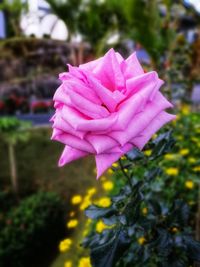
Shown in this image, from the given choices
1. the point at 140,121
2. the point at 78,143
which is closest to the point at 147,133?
the point at 140,121

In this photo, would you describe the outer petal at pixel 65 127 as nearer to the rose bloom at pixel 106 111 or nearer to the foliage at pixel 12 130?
the rose bloom at pixel 106 111

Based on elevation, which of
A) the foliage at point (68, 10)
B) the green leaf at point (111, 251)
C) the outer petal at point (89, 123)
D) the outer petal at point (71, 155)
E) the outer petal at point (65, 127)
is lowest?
the foliage at point (68, 10)

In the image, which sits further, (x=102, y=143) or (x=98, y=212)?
(x=98, y=212)

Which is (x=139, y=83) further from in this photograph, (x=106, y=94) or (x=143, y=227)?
(x=143, y=227)

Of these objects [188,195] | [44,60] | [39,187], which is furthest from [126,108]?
[44,60]

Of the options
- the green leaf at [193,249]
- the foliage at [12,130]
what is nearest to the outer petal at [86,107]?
the green leaf at [193,249]

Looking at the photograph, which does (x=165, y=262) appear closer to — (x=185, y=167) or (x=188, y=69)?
(x=185, y=167)

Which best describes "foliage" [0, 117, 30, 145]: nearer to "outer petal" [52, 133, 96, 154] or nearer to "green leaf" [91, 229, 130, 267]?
"green leaf" [91, 229, 130, 267]
